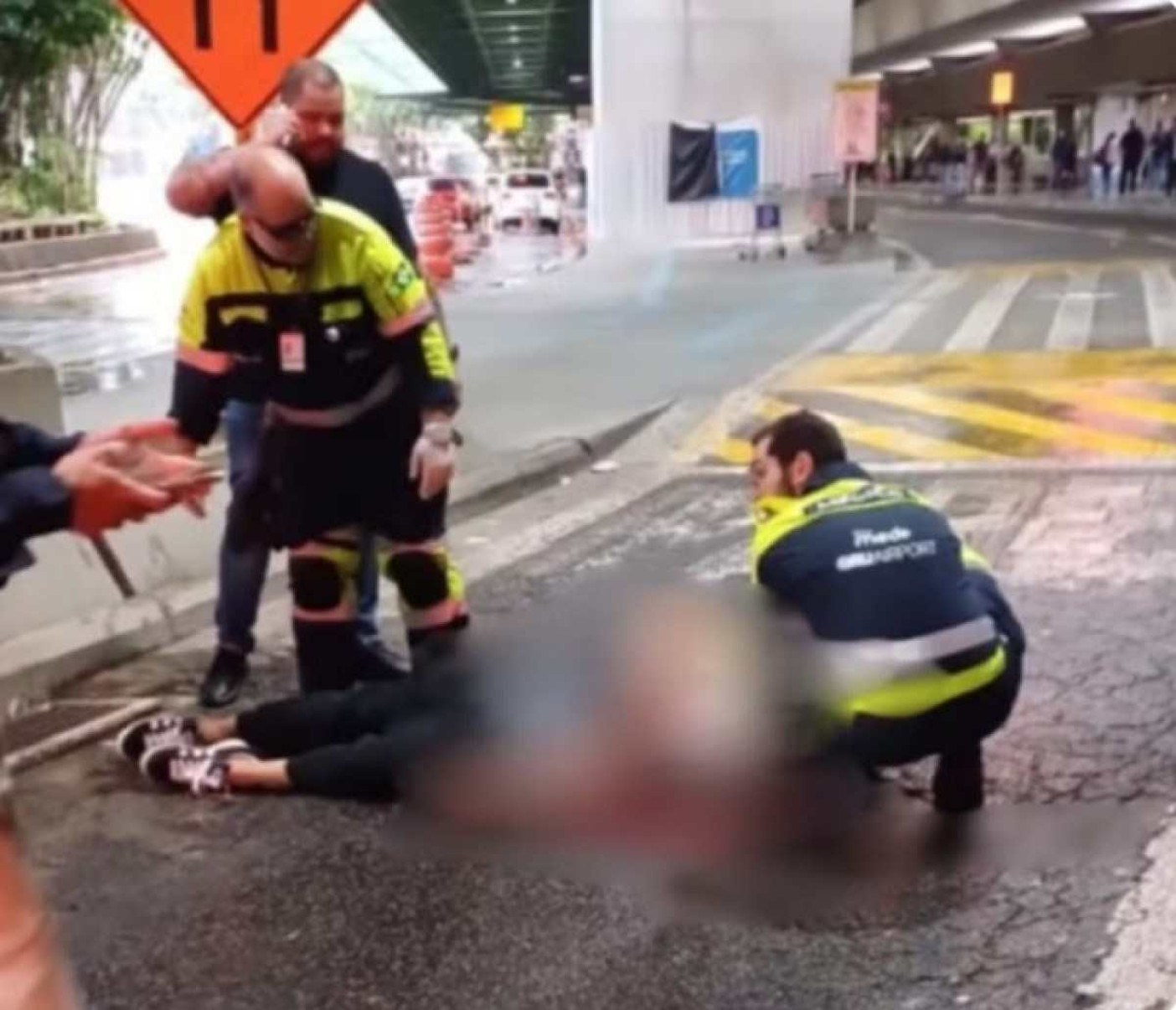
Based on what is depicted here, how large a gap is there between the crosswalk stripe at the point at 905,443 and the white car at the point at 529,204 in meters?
30.8

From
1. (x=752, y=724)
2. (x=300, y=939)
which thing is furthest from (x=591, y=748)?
(x=300, y=939)

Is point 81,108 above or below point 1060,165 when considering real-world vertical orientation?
above

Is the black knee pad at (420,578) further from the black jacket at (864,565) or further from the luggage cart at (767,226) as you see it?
the luggage cart at (767,226)

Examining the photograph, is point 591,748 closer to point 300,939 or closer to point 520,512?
point 300,939

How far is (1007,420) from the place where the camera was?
10883 millimetres

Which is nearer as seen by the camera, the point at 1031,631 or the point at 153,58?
the point at 1031,631

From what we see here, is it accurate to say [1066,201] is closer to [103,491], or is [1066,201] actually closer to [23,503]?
[103,491]

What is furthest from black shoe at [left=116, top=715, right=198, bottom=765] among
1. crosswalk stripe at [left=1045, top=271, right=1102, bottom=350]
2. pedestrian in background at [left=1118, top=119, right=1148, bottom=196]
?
pedestrian in background at [left=1118, top=119, right=1148, bottom=196]

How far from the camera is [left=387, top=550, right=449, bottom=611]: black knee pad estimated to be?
5.12 meters

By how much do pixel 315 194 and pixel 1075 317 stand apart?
12446mm

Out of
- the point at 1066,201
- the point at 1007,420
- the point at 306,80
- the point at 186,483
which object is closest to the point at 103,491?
the point at 186,483

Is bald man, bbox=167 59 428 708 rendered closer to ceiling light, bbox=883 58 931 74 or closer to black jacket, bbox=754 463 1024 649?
black jacket, bbox=754 463 1024 649

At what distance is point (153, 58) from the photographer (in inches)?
1355

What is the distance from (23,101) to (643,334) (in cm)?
1866
